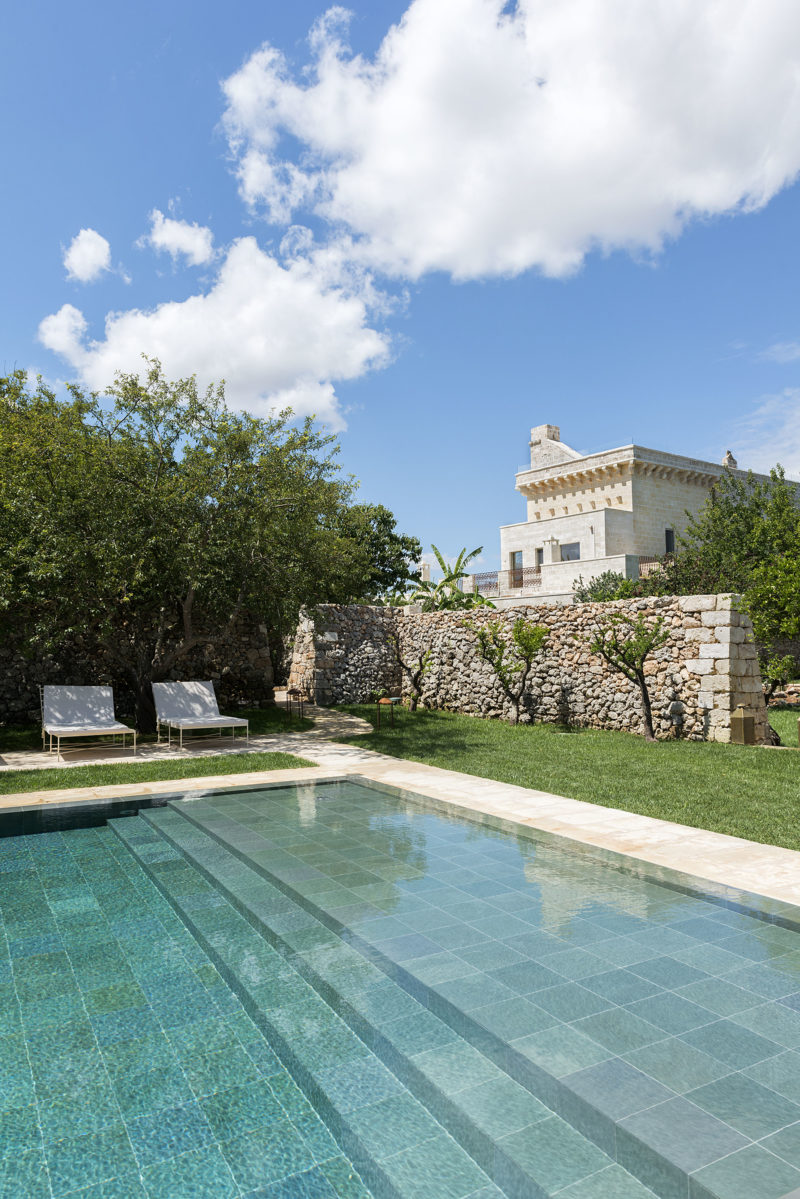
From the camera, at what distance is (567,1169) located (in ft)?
8.08

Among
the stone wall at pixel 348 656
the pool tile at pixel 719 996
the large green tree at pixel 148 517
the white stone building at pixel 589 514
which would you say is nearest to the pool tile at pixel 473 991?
the pool tile at pixel 719 996

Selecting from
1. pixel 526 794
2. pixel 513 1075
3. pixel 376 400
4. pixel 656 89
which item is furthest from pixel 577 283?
pixel 513 1075

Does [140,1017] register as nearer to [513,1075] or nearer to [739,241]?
[513,1075]

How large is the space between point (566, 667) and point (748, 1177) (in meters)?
14.0

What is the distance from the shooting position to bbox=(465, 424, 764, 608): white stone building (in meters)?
33.7

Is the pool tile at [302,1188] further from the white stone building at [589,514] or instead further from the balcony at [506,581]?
the balcony at [506,581]

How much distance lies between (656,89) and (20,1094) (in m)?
12.4

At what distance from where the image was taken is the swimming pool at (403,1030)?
2.52 meters

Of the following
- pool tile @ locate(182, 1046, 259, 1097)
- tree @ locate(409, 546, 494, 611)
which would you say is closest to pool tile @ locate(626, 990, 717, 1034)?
pool tile @ locate(182, 1046, 259, 1097)

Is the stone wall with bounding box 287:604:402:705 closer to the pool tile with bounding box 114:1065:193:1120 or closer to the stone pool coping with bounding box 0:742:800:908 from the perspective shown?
the stone pool coping with bounding box 0:742:800:908

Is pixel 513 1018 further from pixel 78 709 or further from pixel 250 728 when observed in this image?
pixel 250 728

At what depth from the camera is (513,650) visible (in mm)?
17078

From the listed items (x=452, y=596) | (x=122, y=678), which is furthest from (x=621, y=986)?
(x=452, y=596)

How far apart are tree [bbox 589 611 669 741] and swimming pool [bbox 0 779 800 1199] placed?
8455 mm
